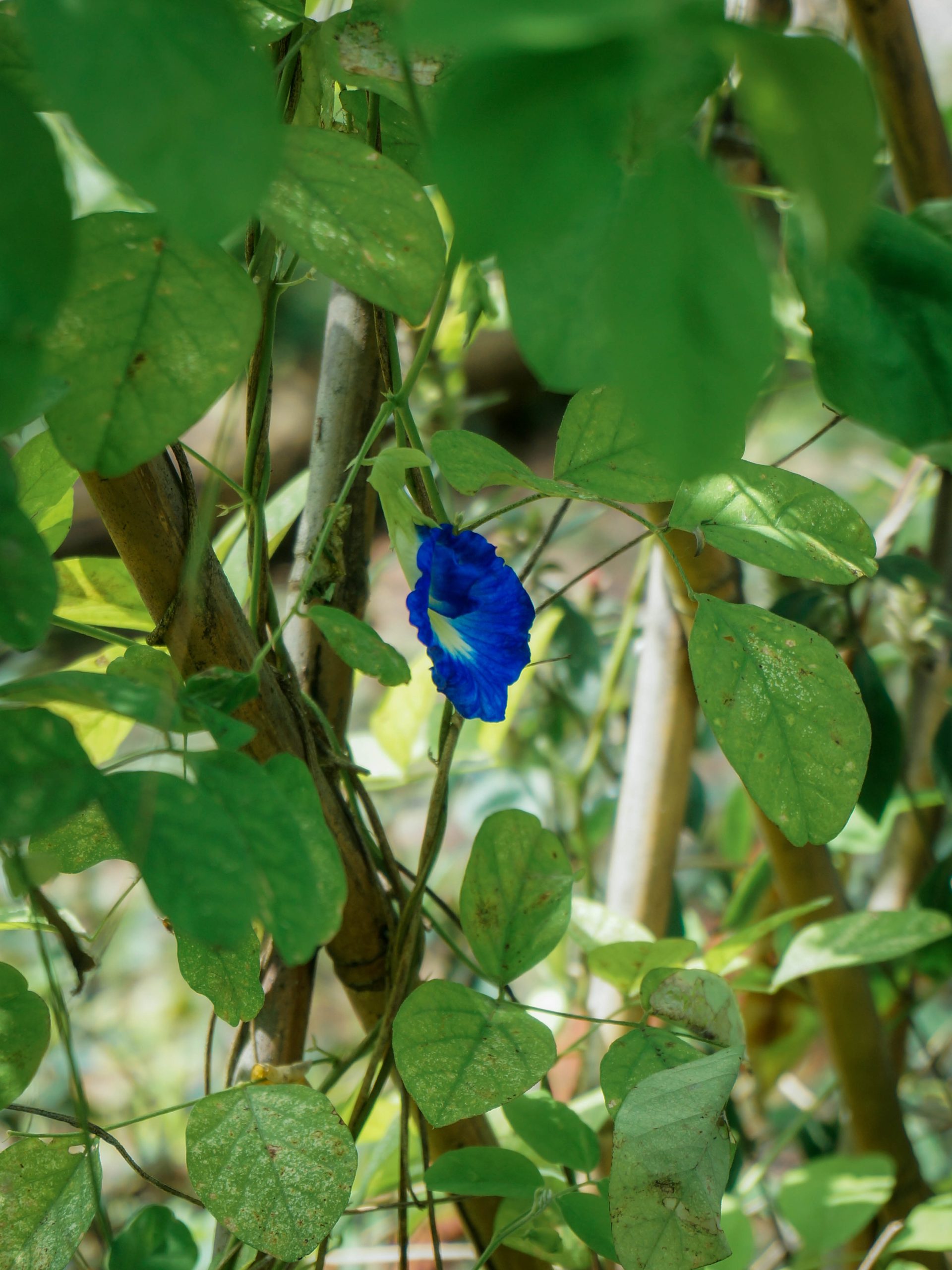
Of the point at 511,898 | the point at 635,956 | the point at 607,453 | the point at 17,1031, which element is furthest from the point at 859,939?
the point at 17,1031

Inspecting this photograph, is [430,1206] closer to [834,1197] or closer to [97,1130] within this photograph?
[97,1130]

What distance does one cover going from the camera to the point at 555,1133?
0.53m

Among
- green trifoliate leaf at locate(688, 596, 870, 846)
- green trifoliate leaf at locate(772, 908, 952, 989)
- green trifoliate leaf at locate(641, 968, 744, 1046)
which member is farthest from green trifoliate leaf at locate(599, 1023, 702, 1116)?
green trifoliate leaf at locate(772, 908, 952, 989)

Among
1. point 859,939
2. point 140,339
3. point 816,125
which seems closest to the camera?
point 816,125

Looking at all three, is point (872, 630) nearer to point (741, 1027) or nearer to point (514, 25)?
point (741, 1027)

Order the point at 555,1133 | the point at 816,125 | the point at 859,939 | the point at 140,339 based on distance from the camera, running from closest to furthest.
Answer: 1. the point at 816,125
2. the point at 140,339
3. the point at 555,1133
4. the point at 859,939

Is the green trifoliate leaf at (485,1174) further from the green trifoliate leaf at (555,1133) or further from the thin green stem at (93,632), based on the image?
the thin green stem at (93,632)

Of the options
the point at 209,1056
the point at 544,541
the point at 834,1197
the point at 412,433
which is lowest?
the point at 834,1197

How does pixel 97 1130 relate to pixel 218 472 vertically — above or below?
below

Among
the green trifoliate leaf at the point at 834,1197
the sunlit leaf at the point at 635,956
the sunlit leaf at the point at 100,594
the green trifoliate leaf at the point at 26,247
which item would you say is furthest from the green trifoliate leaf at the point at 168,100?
the green trifoliate leaf at the point at 834,1197

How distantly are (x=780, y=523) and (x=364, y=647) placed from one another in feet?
0.63

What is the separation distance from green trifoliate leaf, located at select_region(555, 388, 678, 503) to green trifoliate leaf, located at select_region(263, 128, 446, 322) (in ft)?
0.39

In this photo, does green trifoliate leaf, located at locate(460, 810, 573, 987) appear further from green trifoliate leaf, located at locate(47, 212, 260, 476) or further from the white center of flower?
green trifoliate leaf, located at locate(47, 212, 260, 476)

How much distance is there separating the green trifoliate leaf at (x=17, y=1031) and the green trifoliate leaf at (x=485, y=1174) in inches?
7.2
